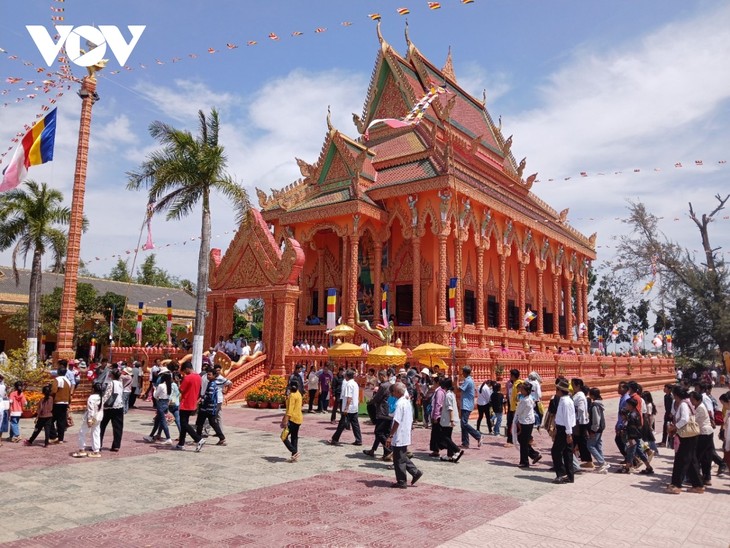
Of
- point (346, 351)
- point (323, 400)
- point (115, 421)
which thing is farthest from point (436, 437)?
point (323, 400)

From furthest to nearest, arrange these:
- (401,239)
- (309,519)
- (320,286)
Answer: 1. (320,286)
2. (401,239)
3. (309,519)

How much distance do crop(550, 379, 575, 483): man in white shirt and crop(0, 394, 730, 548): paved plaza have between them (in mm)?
271

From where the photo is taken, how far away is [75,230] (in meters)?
15.1

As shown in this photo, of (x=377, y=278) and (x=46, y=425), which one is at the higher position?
(x=377, y=278)

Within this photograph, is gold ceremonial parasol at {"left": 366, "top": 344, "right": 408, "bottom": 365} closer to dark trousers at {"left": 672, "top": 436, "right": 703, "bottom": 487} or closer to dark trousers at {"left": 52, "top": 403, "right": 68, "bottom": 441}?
dark trousers at {"left": 52, "top": 403, "right": 68, "bottom": 441}

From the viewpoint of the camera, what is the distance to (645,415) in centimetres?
920

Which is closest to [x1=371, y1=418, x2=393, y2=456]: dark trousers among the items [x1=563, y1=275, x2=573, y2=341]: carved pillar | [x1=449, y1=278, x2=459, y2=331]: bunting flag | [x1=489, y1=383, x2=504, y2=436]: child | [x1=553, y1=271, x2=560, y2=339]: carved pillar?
[x1=489, y1=383, x2=504, y2=436]: child

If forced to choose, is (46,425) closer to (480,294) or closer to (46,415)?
(46,415)

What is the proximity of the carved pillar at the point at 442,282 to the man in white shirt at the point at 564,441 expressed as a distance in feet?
37.3

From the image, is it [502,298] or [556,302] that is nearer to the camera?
[502,298]

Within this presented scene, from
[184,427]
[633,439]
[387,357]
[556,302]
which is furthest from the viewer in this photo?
[556,302]

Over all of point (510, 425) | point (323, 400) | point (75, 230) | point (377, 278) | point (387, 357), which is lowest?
point (510, 425)

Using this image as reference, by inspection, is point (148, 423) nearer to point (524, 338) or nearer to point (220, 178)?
point (220, 178)

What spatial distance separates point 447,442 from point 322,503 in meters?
3.37
